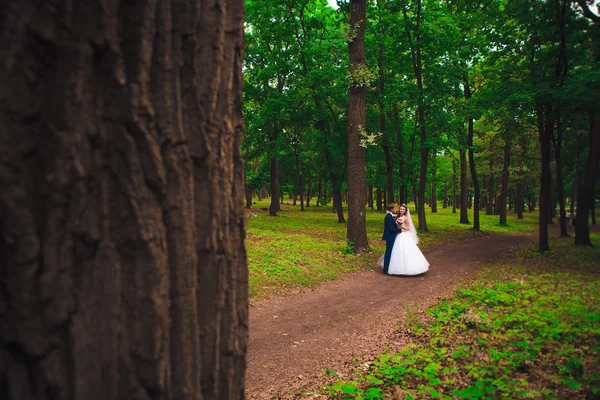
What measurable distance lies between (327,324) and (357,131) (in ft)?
25.7

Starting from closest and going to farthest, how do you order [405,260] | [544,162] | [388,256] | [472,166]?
[405,260], [388,256], [544,162], [472,166]

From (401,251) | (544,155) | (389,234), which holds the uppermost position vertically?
(544,155)

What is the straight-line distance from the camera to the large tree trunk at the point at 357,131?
12.4m

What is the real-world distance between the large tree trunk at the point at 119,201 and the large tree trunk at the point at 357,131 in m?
A: 11.2

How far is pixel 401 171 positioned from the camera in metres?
28.7

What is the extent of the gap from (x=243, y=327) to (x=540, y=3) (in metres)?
14.8

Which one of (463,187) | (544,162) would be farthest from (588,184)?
(463,187)

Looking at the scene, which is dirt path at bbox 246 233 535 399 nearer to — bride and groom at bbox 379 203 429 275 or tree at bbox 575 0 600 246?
bride and groom at bbox 379 203 429 275

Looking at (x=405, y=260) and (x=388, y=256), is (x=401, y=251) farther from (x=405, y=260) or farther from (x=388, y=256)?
(x=388, y=256)

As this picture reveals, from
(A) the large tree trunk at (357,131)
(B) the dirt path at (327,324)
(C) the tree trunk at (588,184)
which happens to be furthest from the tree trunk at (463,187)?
(B) the dirt path at (327,324)

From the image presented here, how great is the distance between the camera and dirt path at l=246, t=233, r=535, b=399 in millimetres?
4863

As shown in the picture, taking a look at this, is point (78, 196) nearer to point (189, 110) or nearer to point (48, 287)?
point (48, 287)

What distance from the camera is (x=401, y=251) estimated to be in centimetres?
1069

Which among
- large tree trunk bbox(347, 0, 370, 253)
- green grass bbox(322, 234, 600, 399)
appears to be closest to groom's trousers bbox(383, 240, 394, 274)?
large tree trunk bbox(347, 0, 370, 253)
